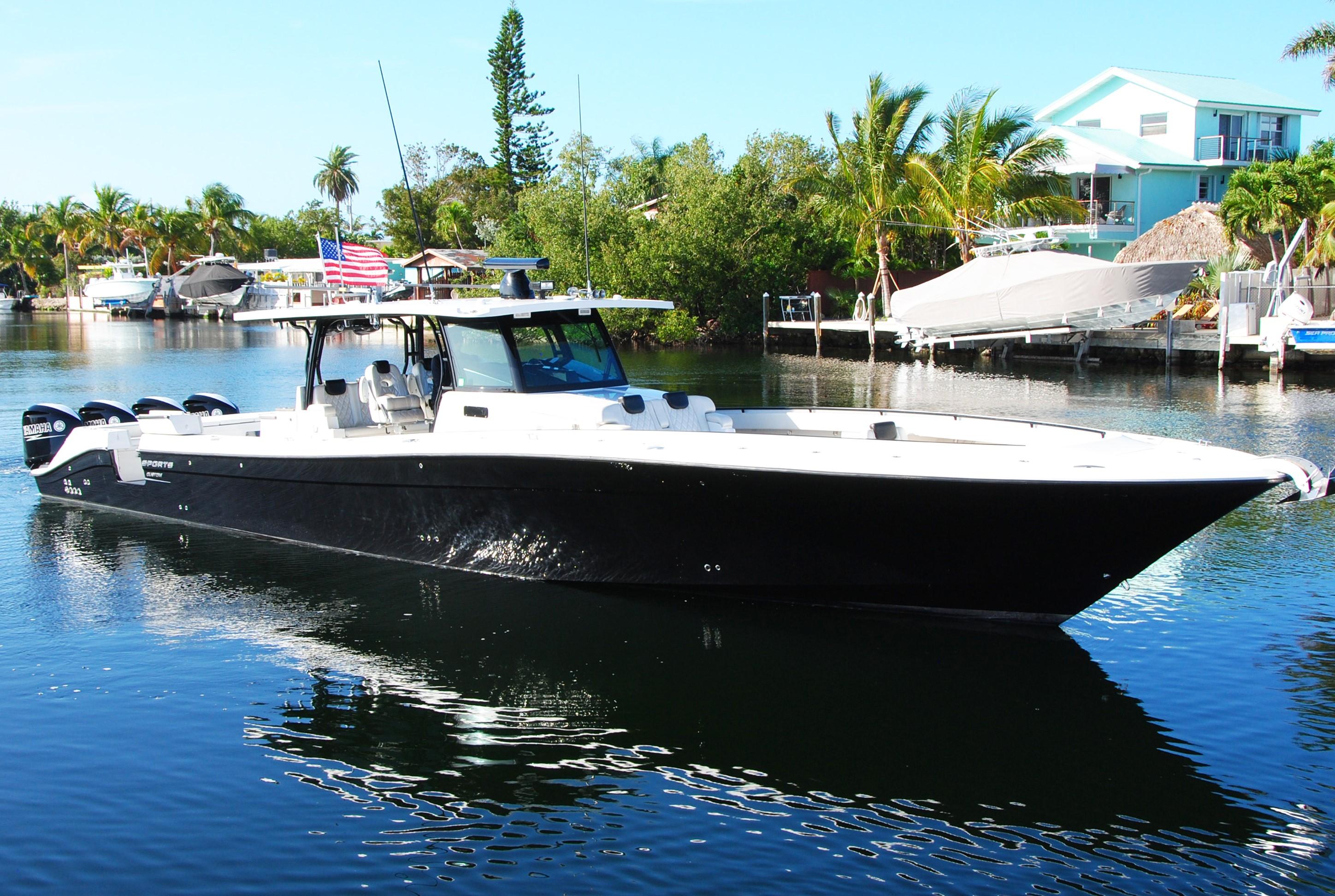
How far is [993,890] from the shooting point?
17.1 ft

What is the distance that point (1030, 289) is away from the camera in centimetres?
2386

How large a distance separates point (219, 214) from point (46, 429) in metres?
76.6

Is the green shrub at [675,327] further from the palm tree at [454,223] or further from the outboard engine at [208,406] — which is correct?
the outboard engine at [208,406]

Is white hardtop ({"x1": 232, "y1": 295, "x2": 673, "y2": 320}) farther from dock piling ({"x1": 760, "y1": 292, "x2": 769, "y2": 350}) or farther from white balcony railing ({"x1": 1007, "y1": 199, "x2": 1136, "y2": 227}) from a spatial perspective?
white balcony railing ({"x1": 1007, "y1": 199, "x2": 1136, "y2": 227})

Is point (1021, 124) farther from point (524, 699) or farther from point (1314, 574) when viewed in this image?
point (524, 699)

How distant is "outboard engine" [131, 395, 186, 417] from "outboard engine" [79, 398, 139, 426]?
57 centimetres

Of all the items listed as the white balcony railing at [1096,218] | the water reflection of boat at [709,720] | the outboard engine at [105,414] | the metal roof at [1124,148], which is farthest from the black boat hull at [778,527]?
the metal roof at [1124,148]

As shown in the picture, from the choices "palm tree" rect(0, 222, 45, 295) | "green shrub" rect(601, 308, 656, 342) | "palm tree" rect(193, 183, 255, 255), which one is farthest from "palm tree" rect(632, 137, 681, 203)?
"palm tree" rect(0, 222, 45, 295)

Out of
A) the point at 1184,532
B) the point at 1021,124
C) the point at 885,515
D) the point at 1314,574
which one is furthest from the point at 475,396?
the point at 1021,124

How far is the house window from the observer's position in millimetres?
47469

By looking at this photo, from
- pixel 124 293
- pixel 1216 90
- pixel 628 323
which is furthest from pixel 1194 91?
pixel 124 293

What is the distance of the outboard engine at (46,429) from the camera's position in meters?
13.8

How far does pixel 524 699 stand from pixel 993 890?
3.44 m

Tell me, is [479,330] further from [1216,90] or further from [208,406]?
[1216,90]
